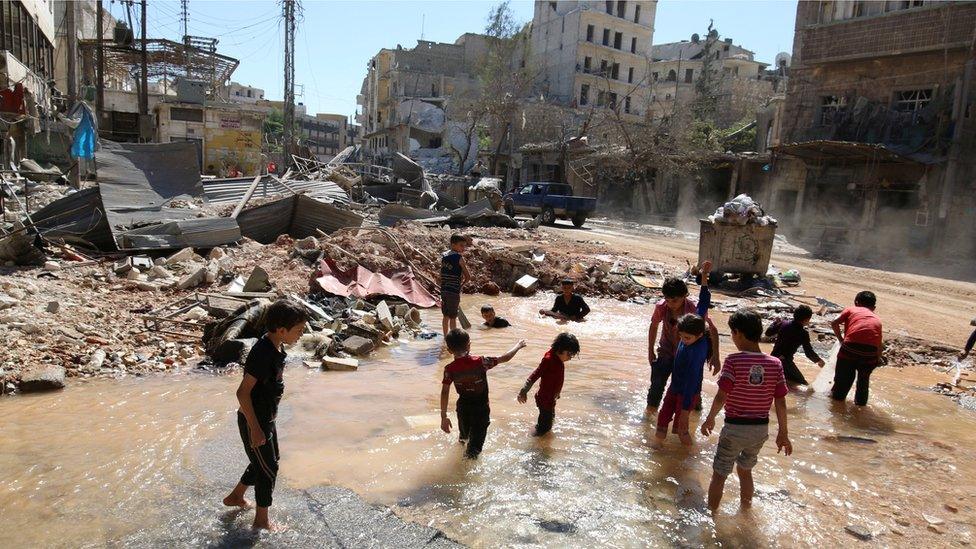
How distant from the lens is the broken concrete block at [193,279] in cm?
873

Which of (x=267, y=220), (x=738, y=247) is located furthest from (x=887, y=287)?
(x=267, y=220)

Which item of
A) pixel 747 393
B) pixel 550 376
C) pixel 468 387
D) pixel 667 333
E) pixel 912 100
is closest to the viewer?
pixel 747 393

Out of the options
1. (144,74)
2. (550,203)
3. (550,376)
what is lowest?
(550,376)

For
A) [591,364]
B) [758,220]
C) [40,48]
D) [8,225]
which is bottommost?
[591,364]

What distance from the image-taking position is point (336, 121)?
100 metres

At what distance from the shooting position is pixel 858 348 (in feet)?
19.6

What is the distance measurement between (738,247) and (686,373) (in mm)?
8726

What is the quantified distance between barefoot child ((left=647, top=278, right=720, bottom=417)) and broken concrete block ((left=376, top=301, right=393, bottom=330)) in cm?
373

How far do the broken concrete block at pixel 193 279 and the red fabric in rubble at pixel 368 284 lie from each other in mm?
1596

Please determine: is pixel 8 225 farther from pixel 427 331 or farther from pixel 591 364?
pixel 591 364

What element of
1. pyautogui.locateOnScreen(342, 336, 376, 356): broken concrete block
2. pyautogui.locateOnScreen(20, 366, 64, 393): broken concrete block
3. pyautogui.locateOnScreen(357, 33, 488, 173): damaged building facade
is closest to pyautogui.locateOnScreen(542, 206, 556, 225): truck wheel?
pyautogui.locateOnScreen(342, 336, 376, 356): broken concrete block

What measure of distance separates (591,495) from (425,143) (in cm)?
5075

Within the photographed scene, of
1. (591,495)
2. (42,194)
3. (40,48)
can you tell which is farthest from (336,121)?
(591,495)

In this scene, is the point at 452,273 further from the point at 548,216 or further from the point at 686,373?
the point at 548,216
